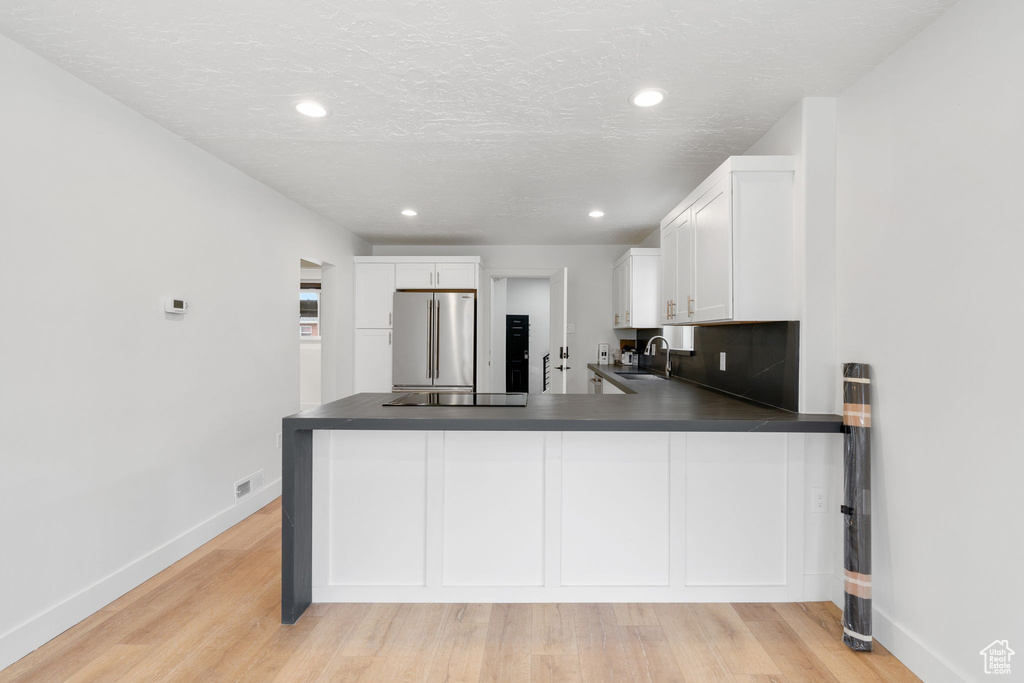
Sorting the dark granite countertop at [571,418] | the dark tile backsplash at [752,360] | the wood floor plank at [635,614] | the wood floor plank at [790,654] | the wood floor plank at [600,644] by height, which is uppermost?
the dark tile backsplash at [752,360]

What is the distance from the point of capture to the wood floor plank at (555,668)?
1772 millimetres

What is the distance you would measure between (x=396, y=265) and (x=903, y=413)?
4591mm

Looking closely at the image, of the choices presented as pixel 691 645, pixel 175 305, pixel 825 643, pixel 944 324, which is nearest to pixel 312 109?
pixel 175 305

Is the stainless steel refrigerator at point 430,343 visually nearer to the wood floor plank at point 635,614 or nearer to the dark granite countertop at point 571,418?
the dark granite countertop at point 571,418

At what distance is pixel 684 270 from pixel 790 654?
6.42 feet

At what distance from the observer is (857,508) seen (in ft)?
6.50

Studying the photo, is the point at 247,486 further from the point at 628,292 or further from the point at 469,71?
the point at 628,292

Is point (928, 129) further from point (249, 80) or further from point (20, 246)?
point (20, 246)

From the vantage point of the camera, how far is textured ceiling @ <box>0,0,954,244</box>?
1668 mm

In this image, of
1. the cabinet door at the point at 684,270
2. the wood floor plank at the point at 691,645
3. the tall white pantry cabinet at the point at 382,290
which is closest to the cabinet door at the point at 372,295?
the tall white pantry cabinet at the point at 382,290

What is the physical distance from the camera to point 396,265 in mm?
5438

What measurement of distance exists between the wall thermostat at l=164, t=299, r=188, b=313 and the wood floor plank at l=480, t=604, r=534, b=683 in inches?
87.5

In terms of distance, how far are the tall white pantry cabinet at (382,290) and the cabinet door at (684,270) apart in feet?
8.67

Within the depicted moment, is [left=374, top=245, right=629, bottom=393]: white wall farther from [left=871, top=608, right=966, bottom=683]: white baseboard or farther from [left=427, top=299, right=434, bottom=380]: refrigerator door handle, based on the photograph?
[left=871, top=608, right=966, bottom=683]: white baseboard
